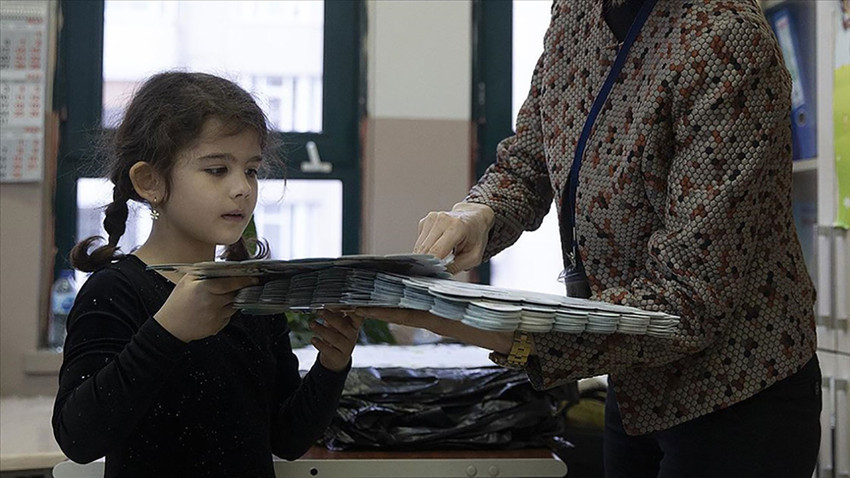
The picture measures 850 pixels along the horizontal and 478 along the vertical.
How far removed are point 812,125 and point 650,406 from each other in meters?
1.54

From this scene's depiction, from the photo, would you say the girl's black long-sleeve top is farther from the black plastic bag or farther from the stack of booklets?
the black plastic bag

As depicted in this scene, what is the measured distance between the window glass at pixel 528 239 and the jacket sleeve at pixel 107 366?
6.28ft

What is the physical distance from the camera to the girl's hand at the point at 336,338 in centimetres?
112

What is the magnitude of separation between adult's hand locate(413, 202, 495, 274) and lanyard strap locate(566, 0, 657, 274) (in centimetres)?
11

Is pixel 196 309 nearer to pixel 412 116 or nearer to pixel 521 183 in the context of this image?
pixel 521 183

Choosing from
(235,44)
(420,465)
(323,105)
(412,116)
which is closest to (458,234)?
(420,465)

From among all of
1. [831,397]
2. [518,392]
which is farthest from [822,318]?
[518,392]

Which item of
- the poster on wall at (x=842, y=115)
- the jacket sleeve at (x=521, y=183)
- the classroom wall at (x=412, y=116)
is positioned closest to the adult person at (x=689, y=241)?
the jacket sleeve at (x=521, y=183)

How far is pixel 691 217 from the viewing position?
3.06 feet

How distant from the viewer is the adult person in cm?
93

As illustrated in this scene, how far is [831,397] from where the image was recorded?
78.6 inches

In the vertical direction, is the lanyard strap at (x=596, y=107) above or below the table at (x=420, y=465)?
above

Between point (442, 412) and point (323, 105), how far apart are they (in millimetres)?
1470

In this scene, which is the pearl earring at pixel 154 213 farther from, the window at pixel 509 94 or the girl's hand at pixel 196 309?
the window at pixel 509 94
